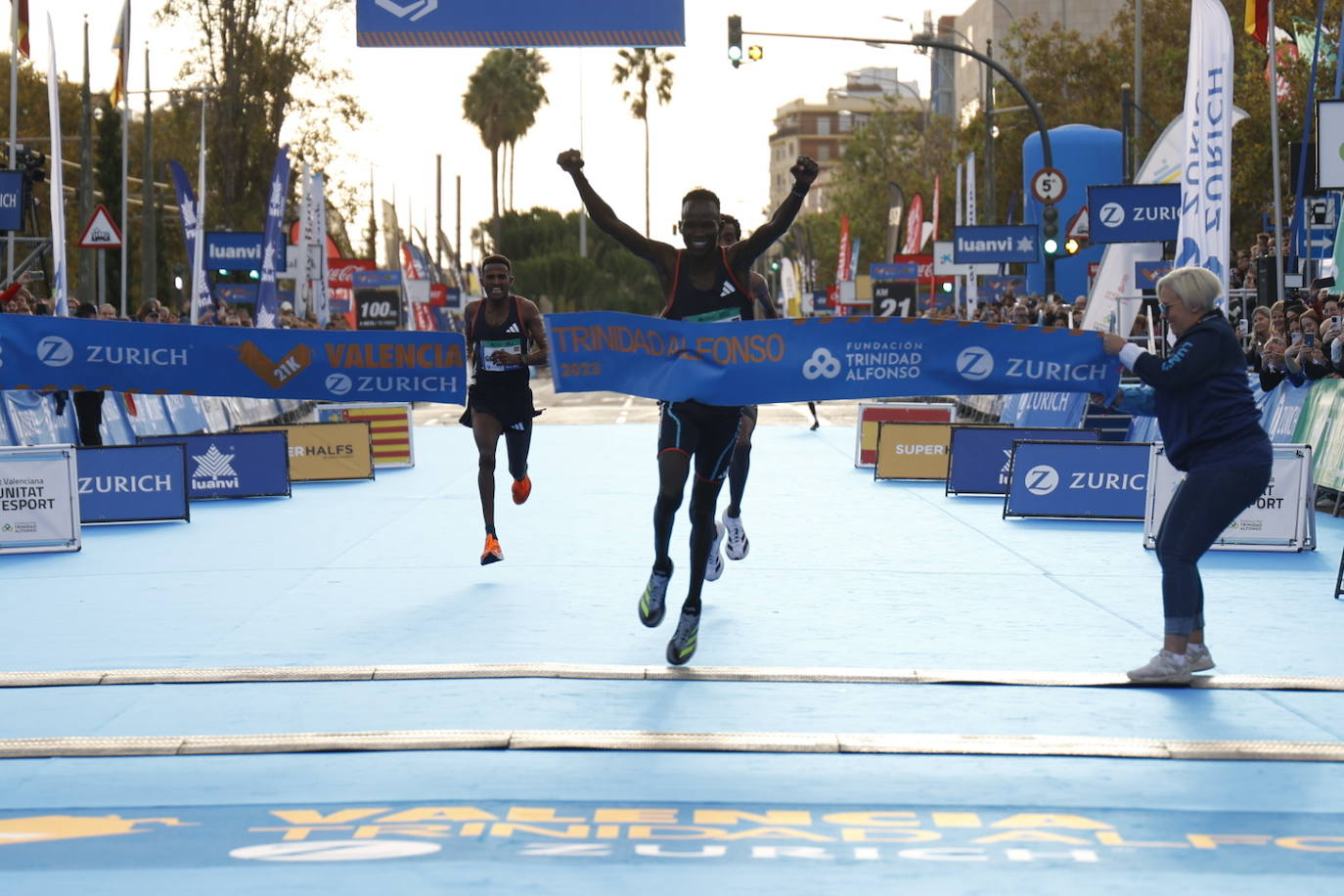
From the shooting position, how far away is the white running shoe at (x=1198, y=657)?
24.9 ft

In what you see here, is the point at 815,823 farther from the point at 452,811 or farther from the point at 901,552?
the point at 901,552

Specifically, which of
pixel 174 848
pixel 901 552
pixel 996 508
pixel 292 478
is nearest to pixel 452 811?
pixel 174 848

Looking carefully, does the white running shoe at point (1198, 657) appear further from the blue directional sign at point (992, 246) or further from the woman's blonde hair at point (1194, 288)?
the blue directional sign at point (992, 246)

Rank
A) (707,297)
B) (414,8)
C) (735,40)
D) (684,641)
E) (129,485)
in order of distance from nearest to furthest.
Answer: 1. (684,641)
2. (707,297)
3. (414,8)
4. (129,485)
5. (735,40)

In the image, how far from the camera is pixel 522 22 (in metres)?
12.4

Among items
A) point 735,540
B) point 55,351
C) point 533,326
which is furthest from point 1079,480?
point 55,351

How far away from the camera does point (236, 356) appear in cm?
1087

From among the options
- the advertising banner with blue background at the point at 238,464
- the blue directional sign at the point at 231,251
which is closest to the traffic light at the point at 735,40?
the blue directional sign at the point at 231,251

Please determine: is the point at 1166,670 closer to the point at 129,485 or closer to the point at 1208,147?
the point at 1208,147

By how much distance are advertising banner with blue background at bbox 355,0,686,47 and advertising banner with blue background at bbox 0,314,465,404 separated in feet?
8.87

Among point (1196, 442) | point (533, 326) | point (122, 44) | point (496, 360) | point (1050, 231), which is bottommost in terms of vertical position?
point (1196, 442)

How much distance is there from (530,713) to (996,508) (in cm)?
955

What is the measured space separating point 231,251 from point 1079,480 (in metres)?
21.7

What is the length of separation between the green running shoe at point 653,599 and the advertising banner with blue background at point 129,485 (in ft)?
26.2
